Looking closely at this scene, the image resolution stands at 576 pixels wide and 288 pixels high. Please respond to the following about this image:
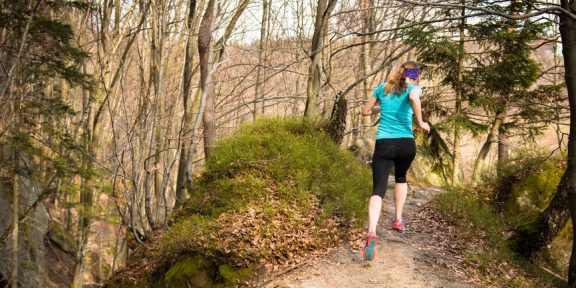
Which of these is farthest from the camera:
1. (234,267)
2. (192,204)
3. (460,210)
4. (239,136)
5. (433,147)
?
(433,147)

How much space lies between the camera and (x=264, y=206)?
252 inches

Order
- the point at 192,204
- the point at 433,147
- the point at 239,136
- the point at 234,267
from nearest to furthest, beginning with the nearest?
the point at 234,267, the point at 192,204, the point at 239,136, the point at 433,147

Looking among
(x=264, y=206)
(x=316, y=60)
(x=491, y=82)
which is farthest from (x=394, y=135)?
(x=491, y=82)

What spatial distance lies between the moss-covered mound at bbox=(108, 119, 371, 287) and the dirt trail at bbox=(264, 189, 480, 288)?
421 mm

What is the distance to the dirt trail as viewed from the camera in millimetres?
5031

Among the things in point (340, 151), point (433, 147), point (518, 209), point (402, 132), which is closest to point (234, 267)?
point (402, 132)

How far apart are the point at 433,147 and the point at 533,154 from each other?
12.2 feet

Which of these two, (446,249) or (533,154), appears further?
(533,154)

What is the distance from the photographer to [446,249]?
20.2ft

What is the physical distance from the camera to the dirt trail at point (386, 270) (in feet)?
16.5

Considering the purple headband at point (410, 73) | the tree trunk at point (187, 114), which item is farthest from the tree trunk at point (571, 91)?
the tree trunk at point (187, 114)

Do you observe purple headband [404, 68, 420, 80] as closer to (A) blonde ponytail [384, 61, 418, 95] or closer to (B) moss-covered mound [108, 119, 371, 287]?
(A) blonde ponytail [384, 61, 418, 95]

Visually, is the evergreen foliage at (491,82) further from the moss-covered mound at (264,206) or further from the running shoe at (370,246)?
the running shoe at (370,246)

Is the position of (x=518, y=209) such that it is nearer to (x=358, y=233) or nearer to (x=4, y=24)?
(x=358, y=233)
